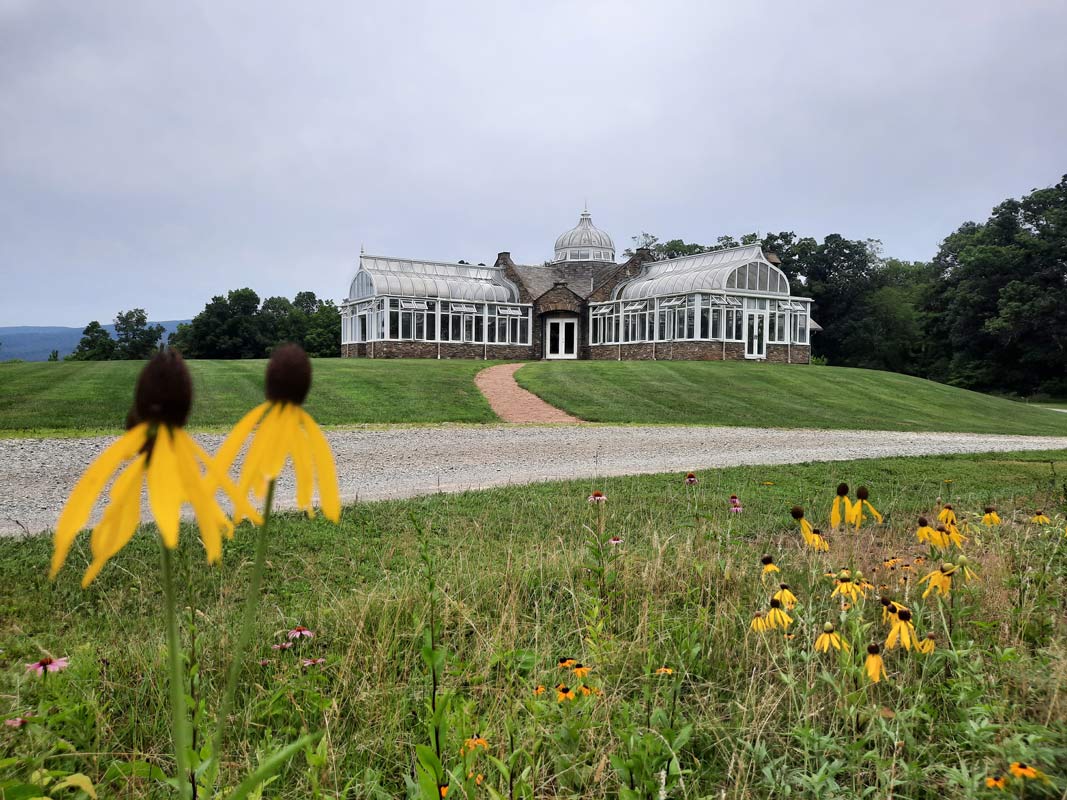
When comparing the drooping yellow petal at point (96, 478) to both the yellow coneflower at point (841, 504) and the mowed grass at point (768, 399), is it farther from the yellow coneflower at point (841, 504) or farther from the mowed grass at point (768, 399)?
the mowed grass at point (768, 399)

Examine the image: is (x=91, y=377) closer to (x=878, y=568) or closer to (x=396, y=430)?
(x=396, y=430)

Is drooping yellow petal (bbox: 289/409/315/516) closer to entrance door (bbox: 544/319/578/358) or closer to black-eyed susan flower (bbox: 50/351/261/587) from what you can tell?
black-eyed susan flower (bbox: 50/351/261/587)

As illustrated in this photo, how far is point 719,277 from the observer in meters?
33.8

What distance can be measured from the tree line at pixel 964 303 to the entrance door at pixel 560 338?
1483cm

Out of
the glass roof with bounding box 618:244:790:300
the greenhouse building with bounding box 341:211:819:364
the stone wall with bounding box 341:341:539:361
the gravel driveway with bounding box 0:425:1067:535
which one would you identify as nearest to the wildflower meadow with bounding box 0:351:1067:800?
the gravel driveway with bounding box 0:425:1067:535

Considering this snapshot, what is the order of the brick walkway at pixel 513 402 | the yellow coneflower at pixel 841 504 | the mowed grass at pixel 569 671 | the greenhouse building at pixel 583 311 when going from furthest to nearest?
the greenhouse building at pixel 583 311 → the brick walkway at pixel 513 402 → the yellow coneflower at pixel 841 504 → the mowed grass at pixel 569 671

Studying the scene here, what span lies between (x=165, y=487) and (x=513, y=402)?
17412mm

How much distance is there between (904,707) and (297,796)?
2103mm

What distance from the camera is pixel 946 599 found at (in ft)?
12.1

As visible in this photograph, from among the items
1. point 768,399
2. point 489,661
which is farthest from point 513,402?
point 489,661

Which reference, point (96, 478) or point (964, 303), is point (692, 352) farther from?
point (96, 478)

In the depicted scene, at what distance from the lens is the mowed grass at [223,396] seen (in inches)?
515

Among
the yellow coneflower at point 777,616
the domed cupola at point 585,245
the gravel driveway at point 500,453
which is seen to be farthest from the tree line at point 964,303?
the yellow coneflower at point 777,616

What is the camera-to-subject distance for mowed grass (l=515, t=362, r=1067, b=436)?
57.8 ft
